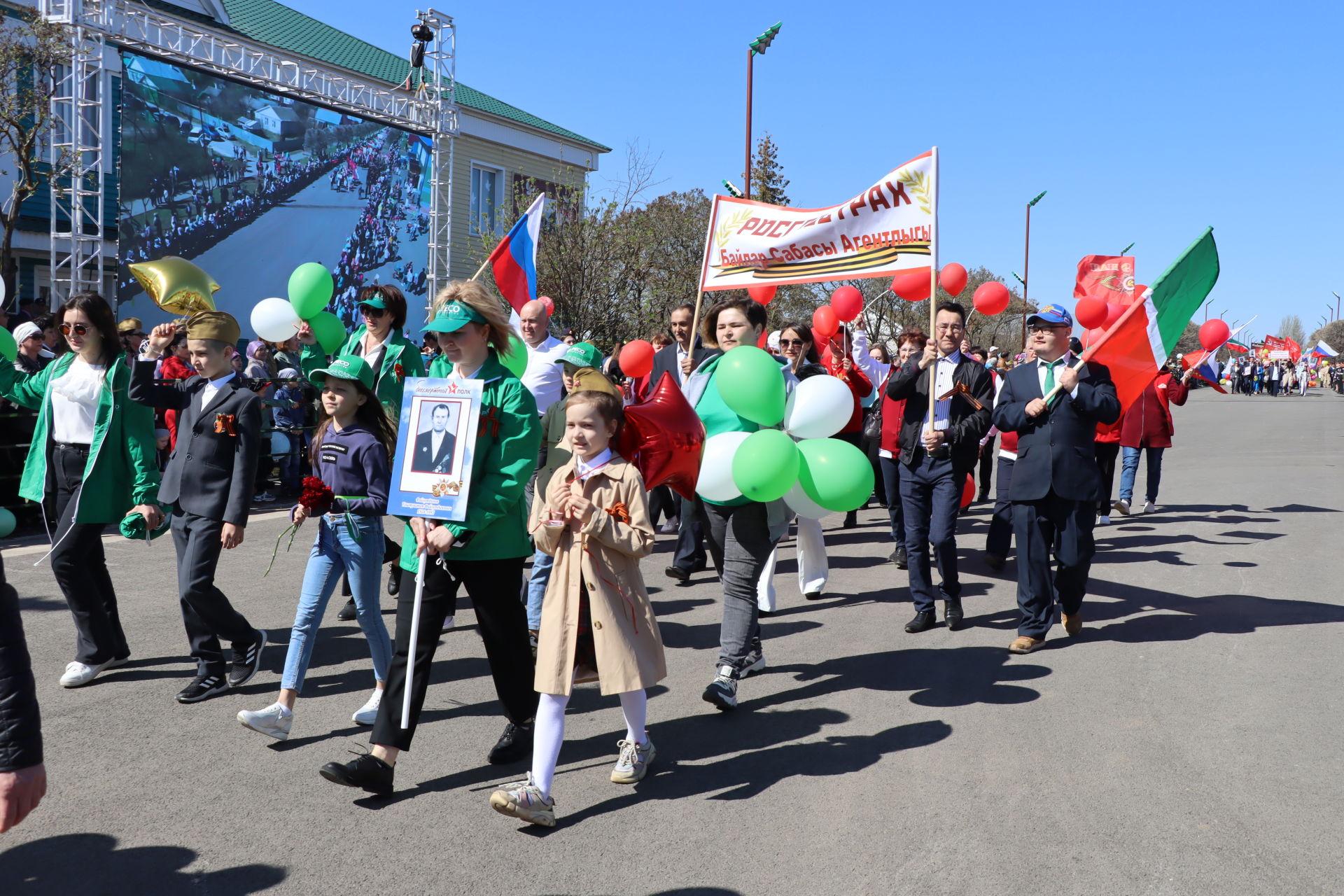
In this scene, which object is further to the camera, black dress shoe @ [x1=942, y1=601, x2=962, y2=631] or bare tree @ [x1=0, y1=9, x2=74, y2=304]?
bare tree @ [x1=0, y1=9, x2=74, y2=304]

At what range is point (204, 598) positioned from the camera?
509cm

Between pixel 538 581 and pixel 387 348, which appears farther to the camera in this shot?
pixel 387 348

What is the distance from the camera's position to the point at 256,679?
5.54 metres

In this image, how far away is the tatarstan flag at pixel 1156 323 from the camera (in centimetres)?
631

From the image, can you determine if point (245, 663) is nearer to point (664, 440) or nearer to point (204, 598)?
point (204, 598)

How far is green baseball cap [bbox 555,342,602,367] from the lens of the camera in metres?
6.35

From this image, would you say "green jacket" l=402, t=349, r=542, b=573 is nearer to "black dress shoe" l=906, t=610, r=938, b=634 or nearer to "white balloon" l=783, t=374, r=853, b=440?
"white balloon" l=783, t=374, r=853, b=440

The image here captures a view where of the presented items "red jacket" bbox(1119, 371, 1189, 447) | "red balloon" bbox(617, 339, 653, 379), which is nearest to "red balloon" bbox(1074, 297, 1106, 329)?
"red balloon" bbox(617, 339, 653, 379)

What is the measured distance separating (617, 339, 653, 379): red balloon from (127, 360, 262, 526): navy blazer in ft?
12.5

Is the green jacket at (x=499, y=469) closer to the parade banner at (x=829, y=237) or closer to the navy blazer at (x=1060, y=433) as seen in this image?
the parade banner at (x=829, y=237)

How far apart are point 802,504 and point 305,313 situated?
12.9 ft

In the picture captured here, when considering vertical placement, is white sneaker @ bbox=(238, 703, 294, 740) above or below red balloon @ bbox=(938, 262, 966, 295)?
below

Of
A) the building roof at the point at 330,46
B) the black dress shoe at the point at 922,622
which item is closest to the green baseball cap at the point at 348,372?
the black dress shoe at the point at 922,622

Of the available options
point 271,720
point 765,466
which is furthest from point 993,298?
point 271,720
